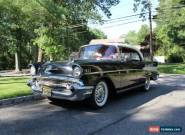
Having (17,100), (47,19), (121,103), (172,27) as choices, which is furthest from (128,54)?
(172,27)

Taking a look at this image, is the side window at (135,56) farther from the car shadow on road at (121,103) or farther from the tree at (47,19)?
the tree at (47,19)

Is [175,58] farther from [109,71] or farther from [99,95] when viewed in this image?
[99,95]

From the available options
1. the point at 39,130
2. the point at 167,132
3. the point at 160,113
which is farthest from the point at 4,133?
the point at 160,113

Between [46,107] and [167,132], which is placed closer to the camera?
[167,132]

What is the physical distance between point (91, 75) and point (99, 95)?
0.78 metres

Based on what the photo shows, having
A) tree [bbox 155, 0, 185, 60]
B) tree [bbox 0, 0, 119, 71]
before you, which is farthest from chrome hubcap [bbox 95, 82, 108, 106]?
tree [bbox 155, 0, 185, 60]

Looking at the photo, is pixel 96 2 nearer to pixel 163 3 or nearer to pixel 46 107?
pixel 163 3

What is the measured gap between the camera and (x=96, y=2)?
102 feet

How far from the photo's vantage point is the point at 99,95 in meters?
8.43

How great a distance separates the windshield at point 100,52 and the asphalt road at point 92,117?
1.39 meters

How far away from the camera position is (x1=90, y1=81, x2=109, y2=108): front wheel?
319 inches

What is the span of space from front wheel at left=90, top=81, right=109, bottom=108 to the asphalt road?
0.19 m

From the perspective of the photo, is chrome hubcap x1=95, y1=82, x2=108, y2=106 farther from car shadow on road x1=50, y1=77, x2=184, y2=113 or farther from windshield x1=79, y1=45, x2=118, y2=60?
windshield x1=79, y1=45, x2=118, y2=60

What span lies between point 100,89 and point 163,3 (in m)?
42.1
